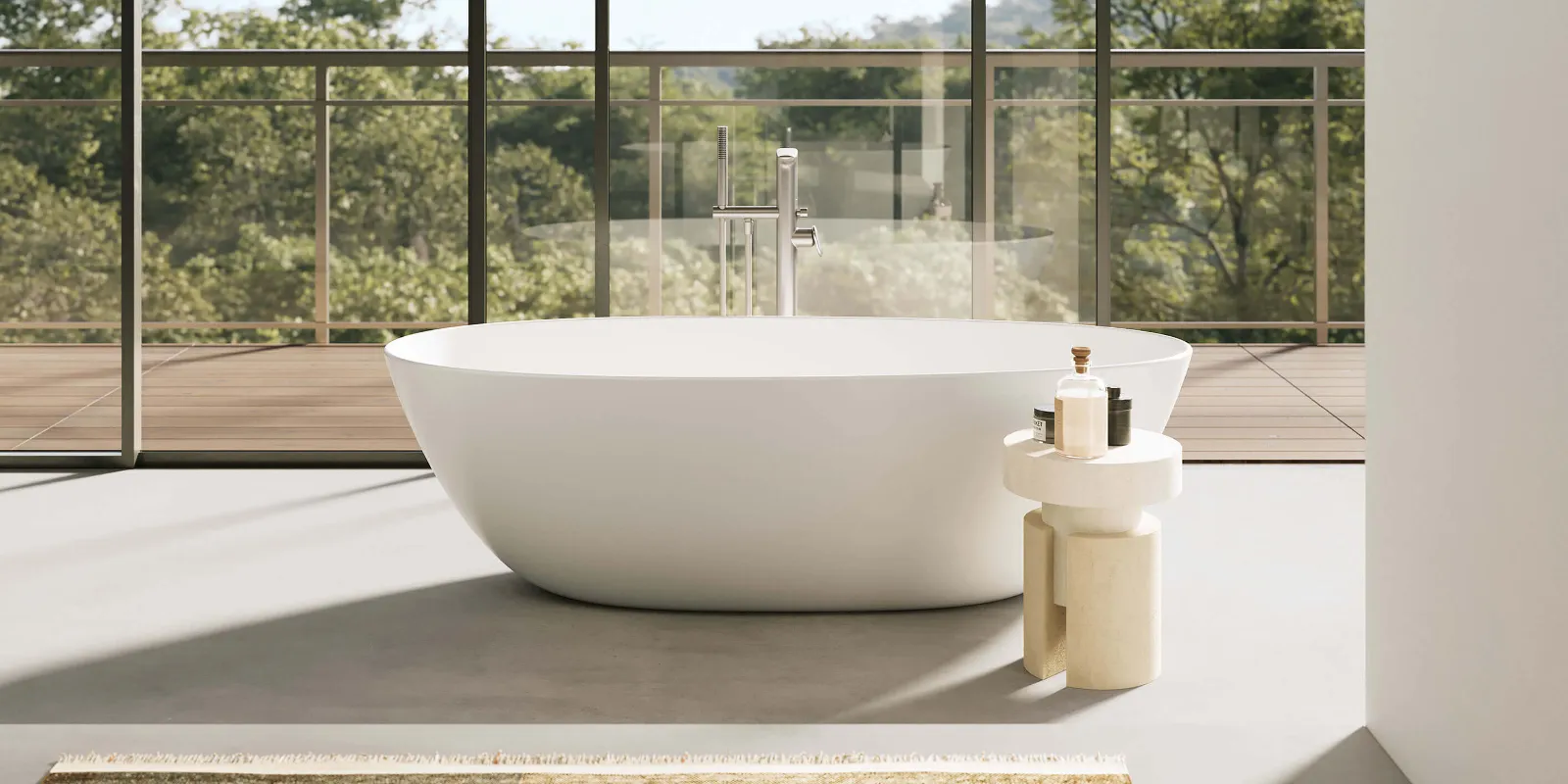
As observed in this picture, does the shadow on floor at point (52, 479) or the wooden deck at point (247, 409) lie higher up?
the wooden deck at point (247, 409)

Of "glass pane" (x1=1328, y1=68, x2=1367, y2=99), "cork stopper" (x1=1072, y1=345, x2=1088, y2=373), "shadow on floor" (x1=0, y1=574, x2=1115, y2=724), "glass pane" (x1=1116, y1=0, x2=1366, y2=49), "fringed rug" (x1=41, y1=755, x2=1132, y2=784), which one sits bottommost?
"fringed rug" (x1=41, y1=755, x2=1132, y2=784)

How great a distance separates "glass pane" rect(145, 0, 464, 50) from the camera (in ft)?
13.5

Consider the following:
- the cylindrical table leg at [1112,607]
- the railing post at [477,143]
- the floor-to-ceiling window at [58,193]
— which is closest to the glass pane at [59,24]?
the floor-to-ceiling window at [58,193]

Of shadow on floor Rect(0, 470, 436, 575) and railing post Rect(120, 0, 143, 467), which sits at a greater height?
railing post Rect(120, 0, 143, 467)

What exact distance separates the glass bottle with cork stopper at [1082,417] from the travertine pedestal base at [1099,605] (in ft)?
0.45

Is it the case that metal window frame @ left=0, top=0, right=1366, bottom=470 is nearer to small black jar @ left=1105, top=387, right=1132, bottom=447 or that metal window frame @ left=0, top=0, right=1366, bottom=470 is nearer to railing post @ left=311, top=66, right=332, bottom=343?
railing post @ left=311, top=66, right=332, bottom=343

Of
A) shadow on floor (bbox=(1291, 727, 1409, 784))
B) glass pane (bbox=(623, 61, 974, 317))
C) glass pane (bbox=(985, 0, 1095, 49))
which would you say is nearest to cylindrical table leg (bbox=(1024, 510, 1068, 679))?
shadow on floor (bbox=(1291, 727, 1409, 784))

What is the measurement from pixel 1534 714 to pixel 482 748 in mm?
1336

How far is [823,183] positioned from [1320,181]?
1.67m

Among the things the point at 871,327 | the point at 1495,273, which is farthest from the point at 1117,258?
the point at 1495,273

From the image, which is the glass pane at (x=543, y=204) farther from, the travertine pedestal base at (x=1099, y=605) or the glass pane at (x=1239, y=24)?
the travertine pedestal base at (x=1099, y=605)

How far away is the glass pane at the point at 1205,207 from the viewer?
14.3 ft

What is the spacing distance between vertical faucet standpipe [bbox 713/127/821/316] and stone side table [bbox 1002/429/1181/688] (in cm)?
176

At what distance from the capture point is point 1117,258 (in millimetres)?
4355
